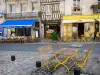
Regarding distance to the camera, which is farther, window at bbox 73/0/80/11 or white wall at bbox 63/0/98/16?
window at bbox 73/0/80/11

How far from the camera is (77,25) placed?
32.1 meters

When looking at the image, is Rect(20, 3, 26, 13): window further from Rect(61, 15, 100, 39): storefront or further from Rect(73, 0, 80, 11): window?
Rect(73, 0, 80, 11): window

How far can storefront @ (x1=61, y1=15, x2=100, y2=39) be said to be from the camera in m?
30.7

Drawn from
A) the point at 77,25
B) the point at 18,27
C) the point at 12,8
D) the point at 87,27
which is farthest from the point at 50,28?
the point at 12,8

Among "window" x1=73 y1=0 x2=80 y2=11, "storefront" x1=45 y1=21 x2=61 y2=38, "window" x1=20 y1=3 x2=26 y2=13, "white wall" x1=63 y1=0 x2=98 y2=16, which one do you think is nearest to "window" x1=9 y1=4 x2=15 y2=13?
"window" x1=20 y1=3 x2=26 y2=13

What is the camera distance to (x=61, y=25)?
32.7 meters

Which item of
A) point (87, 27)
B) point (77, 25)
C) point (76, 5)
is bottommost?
point (87, 27)

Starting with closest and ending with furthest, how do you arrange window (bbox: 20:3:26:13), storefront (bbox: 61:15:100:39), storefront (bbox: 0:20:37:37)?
storefront (bbox: 61:15:100:39) < storefront (bbox: 0:20:37:37) < window (bbox: 20:3:26:13)

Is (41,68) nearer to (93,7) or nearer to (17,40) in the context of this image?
(17,40)

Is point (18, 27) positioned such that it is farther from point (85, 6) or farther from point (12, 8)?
point (85, 6)

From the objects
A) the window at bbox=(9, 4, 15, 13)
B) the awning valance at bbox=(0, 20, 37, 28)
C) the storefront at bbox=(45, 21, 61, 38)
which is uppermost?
the window at bbox=(9, 4, 15, 13)

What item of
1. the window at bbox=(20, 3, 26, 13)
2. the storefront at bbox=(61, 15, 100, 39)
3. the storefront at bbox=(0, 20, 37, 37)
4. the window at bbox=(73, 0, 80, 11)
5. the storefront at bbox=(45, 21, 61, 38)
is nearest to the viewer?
the storefront at bbox=(61, 15, 100, 39)

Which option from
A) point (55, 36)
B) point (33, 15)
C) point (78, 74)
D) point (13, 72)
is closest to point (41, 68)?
point (13, 72)

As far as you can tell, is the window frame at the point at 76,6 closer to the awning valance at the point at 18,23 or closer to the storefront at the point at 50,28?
the storefront at the point at 50,28
